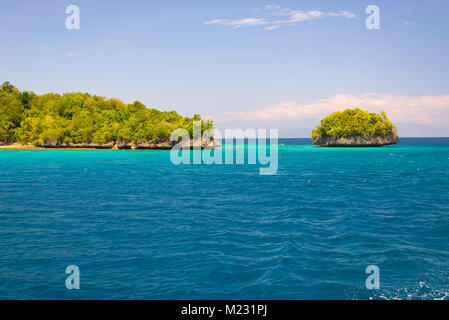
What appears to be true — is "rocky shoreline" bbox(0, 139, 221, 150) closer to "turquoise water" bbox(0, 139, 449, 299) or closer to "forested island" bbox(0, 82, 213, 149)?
"forested island" bbox(0, 82, 213, 149)

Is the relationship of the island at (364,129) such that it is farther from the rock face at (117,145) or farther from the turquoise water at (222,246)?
the turquoise water at (222,246)

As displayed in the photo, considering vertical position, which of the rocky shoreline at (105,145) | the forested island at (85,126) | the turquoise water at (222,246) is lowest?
the turquoise water at (222,246)

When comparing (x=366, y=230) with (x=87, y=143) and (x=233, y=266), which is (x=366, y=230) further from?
(x=87, y=143)

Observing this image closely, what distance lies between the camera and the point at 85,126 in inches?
6117

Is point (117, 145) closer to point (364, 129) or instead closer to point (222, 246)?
point (364, 129)

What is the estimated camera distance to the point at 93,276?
12.8m

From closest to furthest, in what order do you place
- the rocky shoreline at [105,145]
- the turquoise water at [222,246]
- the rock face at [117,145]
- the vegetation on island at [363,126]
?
the turquoise water at [222,246], the rock face at [117,145], the rocky shoreline at [105,145], the vegetation on island at [363,126]

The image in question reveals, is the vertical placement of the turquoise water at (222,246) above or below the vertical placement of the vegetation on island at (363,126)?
below

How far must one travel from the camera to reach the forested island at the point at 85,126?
15125 cm

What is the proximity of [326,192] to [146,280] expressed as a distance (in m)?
26.9

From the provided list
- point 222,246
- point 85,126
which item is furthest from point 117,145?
point 222,246

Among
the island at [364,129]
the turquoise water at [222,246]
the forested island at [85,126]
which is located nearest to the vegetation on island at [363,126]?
the island at [364,129]

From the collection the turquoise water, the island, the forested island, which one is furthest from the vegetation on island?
the turquoise water
